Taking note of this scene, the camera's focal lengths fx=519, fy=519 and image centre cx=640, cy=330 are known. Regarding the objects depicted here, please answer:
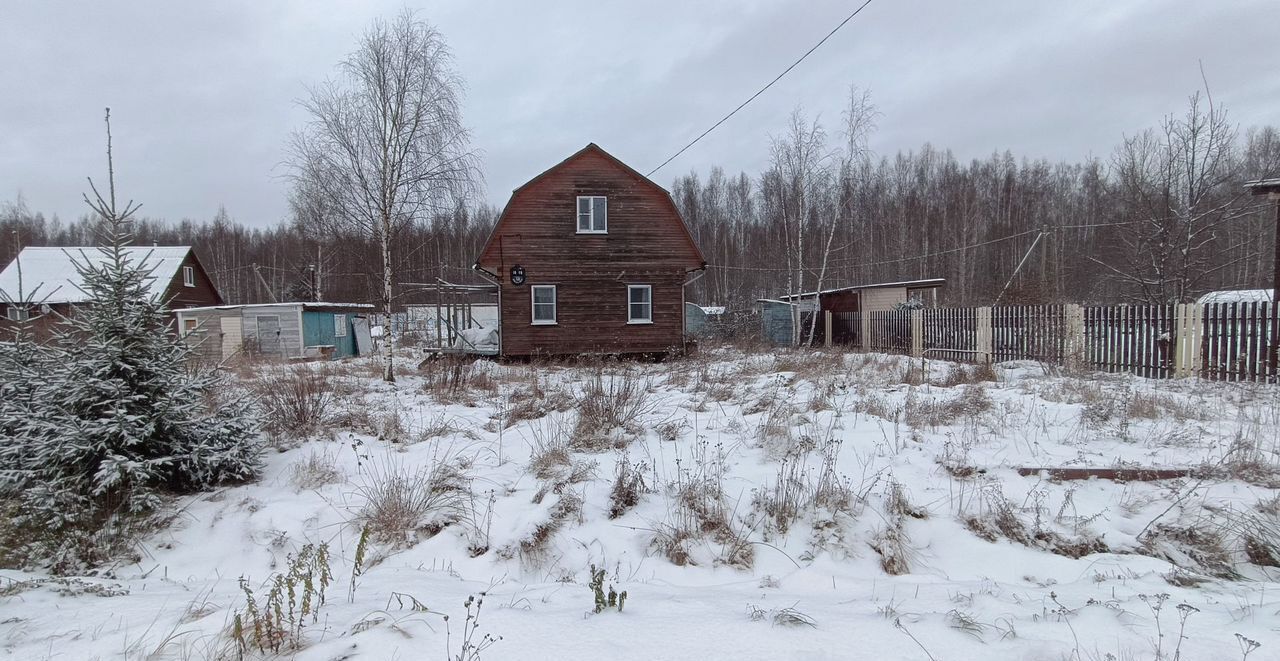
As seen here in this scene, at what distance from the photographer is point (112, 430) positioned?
14.1 feet

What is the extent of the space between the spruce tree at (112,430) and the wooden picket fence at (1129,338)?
45.7ft

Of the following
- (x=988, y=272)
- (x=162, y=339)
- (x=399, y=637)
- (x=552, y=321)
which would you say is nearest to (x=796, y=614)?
(x=399, y=637)

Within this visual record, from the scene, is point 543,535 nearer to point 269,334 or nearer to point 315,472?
point 315,472

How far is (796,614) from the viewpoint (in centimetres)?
282

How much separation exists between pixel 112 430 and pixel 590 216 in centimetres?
1458

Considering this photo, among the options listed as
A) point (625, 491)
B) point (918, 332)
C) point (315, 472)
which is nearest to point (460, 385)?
point (315, 472)

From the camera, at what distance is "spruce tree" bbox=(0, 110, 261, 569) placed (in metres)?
4.11

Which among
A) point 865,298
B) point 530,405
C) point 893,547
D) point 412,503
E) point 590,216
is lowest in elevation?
point 893,547

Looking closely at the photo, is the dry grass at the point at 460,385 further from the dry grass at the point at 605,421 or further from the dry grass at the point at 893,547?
the dry grass at the point at 893,547

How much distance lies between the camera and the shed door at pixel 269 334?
2511 cm

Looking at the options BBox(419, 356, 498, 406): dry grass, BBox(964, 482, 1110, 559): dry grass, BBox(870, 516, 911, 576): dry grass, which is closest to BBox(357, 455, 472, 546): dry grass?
BBox(870, 516, 911, 576): dry grass

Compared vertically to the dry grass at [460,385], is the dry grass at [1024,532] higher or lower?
lower

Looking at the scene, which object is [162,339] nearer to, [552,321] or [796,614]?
[796,614]

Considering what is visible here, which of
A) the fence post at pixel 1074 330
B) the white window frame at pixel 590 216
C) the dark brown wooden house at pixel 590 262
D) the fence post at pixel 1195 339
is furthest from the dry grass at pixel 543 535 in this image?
the white window frame at pixel 590 216
